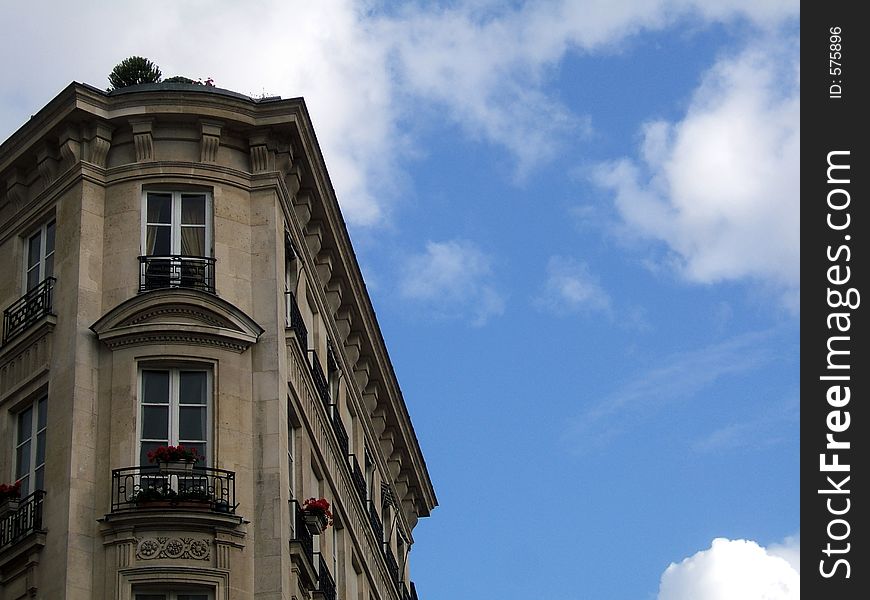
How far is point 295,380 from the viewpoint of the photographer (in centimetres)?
3978

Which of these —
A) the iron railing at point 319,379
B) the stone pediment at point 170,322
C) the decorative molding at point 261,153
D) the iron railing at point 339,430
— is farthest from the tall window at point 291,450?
the decorative molding at point 261,153

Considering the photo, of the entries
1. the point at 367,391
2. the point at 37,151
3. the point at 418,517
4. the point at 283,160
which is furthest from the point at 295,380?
the point at 418,517

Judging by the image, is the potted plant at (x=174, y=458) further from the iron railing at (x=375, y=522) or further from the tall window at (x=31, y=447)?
the iron railing at (x=375, y=522)

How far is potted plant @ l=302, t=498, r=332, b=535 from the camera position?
127ft

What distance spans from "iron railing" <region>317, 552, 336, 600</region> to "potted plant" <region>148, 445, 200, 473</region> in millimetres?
5039

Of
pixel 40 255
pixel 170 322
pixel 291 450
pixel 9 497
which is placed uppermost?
pixel 40 255

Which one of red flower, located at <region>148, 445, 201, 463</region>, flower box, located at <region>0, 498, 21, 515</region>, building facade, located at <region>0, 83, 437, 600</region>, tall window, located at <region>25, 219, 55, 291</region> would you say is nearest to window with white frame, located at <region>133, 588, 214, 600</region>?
building facade, located at <region>0, 83, 437, 600</region>

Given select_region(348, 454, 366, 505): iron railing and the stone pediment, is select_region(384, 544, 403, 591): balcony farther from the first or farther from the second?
the stone pediment

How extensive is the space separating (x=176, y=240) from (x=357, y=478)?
434 inches

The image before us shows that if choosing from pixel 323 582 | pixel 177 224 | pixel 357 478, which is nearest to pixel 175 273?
pixel 177 224

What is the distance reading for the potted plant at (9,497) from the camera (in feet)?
121

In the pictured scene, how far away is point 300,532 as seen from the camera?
38094 mm

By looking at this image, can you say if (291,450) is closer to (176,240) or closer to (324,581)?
(324,581)
